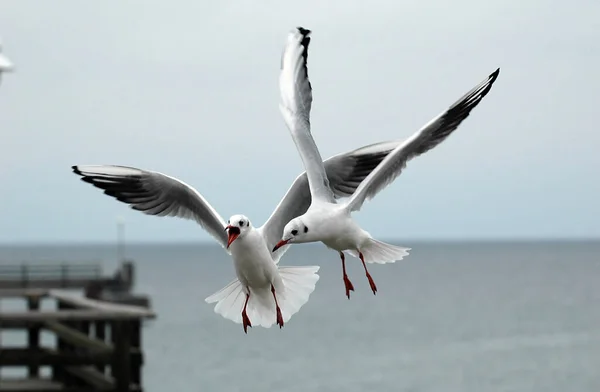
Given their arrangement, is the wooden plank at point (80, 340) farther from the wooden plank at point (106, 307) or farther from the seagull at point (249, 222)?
the seagull at point (249, 222)

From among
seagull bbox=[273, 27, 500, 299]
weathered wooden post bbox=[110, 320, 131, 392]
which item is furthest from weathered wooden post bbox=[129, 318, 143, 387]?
seagull bbox=[273, 27, 500, 299]

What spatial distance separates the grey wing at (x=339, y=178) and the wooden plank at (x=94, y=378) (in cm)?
1704

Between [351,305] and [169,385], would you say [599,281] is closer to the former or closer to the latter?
[351,305]

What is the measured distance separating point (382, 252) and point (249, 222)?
705 mm

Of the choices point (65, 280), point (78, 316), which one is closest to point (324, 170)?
point (78, 316)

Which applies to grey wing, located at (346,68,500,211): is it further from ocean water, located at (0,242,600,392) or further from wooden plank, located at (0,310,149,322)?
ocean water, located at (0,242,600,392)

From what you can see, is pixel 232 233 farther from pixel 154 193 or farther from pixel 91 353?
pixel 91 353

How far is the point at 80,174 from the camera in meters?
3.96

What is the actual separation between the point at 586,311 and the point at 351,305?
2351 centimetres


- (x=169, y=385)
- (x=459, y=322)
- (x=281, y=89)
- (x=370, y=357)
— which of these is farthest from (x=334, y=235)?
(x=459, y=322)

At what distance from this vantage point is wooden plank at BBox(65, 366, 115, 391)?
21.5 meters

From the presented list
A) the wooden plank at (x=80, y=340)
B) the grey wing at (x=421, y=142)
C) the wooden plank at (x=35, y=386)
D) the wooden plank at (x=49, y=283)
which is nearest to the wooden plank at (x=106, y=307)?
the wooden plank at (x=80, y=340)

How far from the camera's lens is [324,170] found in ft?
13.9

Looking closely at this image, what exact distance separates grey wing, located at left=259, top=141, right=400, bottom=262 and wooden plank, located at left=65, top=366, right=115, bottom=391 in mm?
17040
